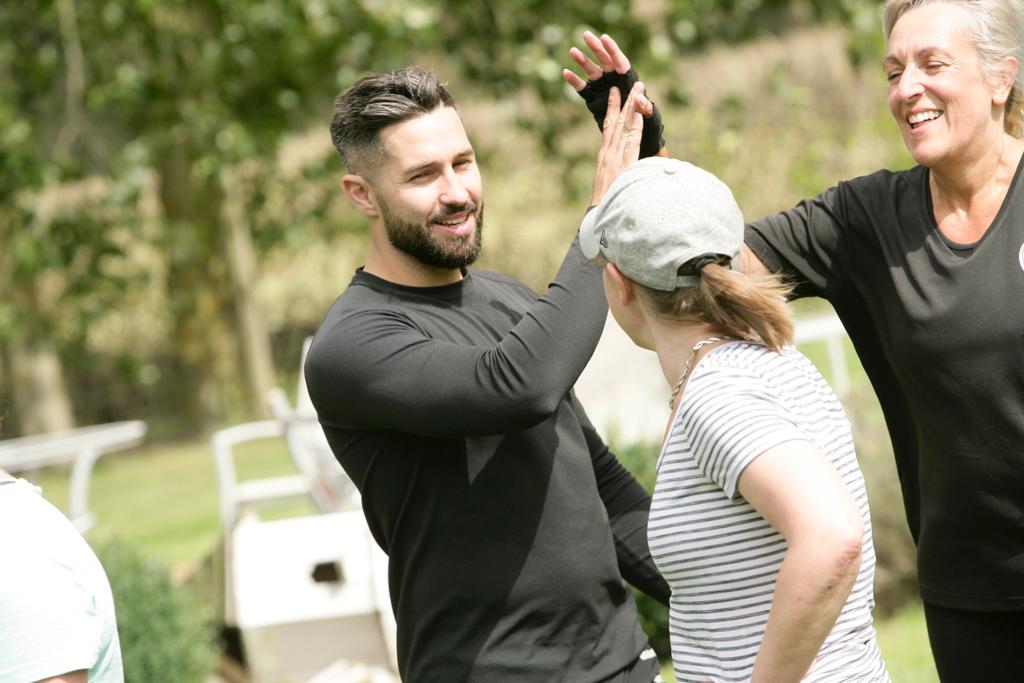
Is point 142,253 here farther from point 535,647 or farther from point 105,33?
point 535,647

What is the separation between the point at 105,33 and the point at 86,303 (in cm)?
392

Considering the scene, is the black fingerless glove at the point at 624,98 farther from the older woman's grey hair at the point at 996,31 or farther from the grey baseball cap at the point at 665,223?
the older woman's grey hair at the point at 996,31

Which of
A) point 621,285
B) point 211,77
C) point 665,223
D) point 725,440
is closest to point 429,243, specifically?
point 621,285

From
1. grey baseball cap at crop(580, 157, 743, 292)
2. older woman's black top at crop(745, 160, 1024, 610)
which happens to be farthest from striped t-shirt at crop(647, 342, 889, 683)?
older woman's black top at crop(745, 160, 1024, 610)

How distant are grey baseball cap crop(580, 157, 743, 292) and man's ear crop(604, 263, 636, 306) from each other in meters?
0.02

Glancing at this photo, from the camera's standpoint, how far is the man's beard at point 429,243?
100 inches

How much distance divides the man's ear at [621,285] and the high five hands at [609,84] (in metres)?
0.55

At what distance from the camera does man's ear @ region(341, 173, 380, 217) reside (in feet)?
8.65

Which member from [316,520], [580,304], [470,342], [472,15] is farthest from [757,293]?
[472,15]

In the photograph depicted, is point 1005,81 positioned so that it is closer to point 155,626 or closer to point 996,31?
point 996,31

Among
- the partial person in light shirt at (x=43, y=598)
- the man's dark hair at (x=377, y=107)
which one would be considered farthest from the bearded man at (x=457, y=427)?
the partial person in light shirt at (x=43, y=598)

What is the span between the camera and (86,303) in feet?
45.6

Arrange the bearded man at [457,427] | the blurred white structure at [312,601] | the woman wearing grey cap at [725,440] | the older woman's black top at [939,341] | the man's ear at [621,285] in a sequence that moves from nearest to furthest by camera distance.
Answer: the woman wearing grey cap at [725,440] < the man's ear at [621,285] < the bearded man at [457,427] < the older woman's black top at [939,341] < the blurred white structure at [312,601]

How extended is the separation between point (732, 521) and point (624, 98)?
98cm
